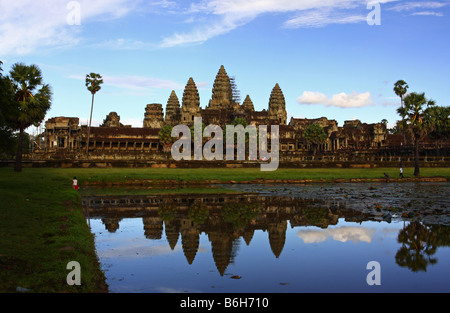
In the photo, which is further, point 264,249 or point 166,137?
point 166,137

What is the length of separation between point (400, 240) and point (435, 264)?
2867mm

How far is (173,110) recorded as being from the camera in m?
143

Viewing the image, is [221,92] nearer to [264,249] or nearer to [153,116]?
[153,116]

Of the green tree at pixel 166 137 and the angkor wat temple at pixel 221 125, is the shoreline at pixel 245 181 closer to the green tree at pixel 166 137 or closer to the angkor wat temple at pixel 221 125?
the angkor wat temple at pixel 221 125

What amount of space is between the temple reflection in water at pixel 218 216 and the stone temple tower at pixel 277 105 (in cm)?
12082

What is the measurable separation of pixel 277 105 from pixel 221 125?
118ft

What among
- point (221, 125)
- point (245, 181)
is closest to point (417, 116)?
point (245, 181)

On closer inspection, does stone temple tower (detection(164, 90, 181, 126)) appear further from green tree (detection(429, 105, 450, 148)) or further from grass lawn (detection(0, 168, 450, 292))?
grass lawn (detection(0, 168, 450, 292))

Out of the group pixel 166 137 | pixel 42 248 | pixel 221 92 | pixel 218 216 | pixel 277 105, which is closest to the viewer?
pixel 42 248

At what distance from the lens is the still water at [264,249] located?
930cm

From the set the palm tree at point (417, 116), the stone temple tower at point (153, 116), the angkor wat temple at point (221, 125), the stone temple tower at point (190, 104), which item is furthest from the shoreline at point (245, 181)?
the stone temple tower at point (153, 116)

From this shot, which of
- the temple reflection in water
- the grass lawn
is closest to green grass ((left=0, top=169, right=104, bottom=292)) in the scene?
the grass lawn

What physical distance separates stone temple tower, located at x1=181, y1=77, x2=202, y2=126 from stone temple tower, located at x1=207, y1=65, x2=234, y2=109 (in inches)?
453
